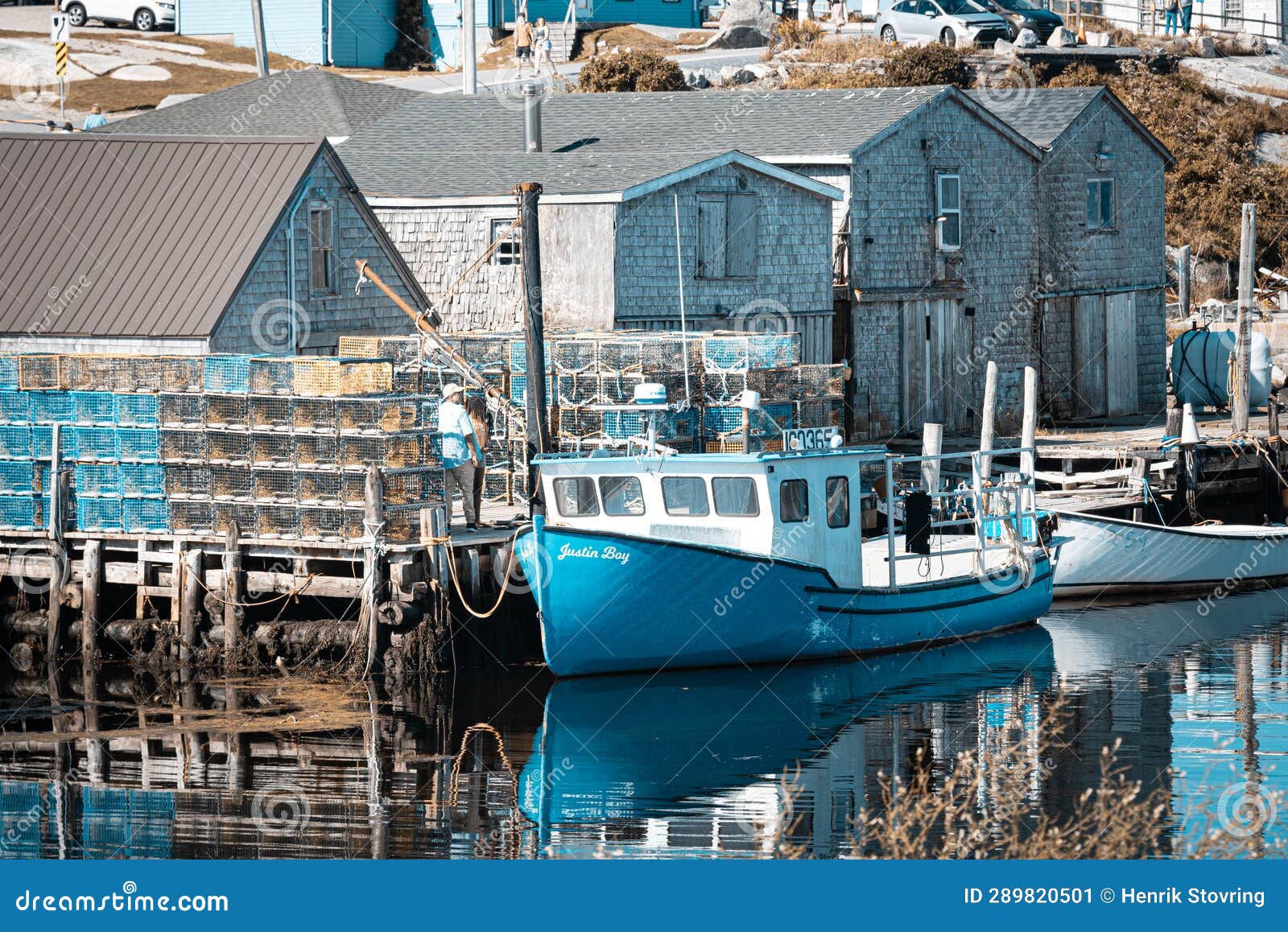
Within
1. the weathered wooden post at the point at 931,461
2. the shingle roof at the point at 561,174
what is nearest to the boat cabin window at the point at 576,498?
the weathered wooden post at the point at 931,461

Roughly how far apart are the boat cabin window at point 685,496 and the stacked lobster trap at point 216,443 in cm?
268

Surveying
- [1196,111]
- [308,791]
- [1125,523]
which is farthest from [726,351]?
[1196,111]

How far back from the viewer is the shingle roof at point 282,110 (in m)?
41.5

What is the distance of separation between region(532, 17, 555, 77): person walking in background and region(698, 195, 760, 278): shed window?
87.8 ft

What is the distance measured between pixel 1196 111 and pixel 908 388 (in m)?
24.2

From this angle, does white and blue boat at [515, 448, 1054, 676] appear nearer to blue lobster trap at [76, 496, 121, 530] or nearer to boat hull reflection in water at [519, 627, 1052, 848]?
boat hull reflection in water at [519, 627, 1052, 848]

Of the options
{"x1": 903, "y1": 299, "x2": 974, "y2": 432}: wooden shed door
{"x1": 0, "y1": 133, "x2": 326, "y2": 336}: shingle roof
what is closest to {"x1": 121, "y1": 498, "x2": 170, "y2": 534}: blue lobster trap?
{"x1": 0, "y1": 133, "x2": 326, "y2": 336}: shingle roof

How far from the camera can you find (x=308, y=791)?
17.9 meters

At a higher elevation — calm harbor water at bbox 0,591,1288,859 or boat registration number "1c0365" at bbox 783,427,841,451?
boat registration number "1c0365" at bbox 783,427,841,451

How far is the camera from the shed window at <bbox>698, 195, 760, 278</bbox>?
33.6 meters

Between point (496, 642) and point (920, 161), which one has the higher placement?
point (920, 161)

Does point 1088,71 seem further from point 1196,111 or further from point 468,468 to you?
point 468,468

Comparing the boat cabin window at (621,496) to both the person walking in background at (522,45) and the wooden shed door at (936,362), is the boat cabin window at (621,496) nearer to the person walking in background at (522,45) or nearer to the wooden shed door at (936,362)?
the wooden shed door at (936,362)

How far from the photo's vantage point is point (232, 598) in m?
23.4
